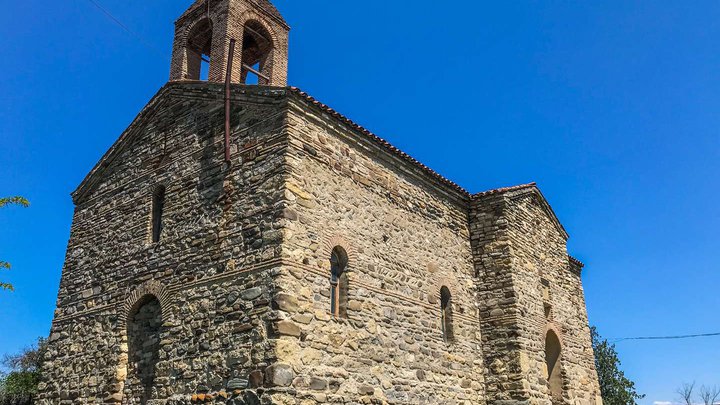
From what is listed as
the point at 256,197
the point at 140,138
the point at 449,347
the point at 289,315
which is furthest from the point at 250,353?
the point at 140,138

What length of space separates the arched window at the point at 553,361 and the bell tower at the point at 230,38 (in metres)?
9.94

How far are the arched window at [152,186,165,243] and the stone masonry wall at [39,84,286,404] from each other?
5.7 inches

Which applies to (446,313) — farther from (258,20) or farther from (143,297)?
(258,20)

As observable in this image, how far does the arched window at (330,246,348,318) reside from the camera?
33.8ft

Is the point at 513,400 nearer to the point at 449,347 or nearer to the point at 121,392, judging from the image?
the point at 449,347

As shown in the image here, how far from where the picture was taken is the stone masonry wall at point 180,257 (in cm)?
941

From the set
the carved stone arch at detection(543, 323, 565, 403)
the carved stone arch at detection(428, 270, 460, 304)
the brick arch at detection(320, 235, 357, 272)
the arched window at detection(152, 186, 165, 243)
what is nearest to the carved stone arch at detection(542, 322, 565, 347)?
the carved stone arch at detection(543, 323, 565, 403)

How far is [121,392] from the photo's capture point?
10.9m

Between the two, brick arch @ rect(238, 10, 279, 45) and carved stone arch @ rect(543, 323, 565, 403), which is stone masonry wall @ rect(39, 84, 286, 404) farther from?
carved stone arch @ rect(543, 323, 565, 403)

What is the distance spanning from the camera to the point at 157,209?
12047mm

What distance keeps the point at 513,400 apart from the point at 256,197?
7.62 metres

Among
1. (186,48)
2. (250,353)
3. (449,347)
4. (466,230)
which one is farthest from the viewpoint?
(466,230)

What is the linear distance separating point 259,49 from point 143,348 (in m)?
7.80

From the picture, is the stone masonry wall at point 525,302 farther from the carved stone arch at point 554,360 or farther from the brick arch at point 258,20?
the brick arch at point 258,20
